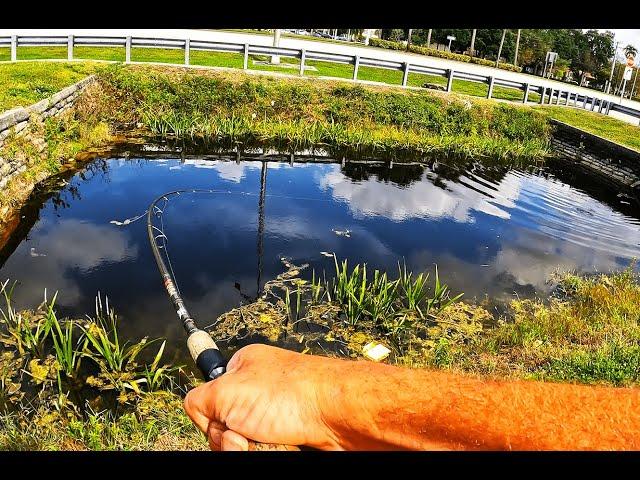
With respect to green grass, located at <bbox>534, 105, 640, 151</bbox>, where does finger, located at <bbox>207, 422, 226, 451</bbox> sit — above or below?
below

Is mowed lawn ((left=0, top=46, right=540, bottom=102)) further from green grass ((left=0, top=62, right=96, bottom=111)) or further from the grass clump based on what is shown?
the grass clump

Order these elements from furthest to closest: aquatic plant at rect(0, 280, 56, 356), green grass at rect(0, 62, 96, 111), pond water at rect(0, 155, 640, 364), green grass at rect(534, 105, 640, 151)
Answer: green grass at rect(534, 105, 640, 151) → green grass at rect(0, 62, 96, 111) → pond water at rect(0, 155, 640, 364) → aquatic plant at rect(0, 280, 56, 356)

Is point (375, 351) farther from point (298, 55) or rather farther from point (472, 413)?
point (298, 55)

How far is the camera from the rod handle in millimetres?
949

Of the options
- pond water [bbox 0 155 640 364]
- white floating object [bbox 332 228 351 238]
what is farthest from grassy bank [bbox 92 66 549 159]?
white floating object [bbox 332 228 351 238]

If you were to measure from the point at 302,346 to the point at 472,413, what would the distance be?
5.86 m

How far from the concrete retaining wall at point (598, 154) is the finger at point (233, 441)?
60.9ft

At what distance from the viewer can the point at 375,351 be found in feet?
21.2

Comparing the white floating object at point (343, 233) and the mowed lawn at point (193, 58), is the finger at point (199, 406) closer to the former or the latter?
the white floating object at point (343, 233)

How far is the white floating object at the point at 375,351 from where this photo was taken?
639 centimetres

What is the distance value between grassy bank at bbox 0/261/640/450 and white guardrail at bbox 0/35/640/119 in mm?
13644
